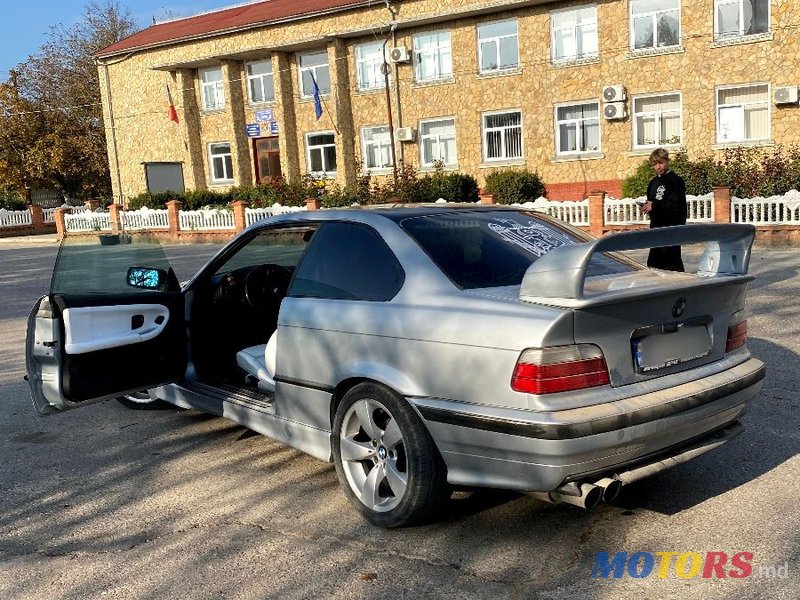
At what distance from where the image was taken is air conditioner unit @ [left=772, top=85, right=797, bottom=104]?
71.3 feet

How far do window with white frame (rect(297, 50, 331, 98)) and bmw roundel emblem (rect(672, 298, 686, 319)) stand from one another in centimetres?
2830

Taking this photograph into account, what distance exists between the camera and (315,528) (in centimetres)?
389

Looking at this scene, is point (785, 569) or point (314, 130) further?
point (314, 130)

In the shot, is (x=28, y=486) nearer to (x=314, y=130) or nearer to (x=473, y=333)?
(x=473, y=333)

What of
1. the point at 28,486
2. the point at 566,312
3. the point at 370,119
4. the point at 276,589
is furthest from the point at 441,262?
the point at 370,119

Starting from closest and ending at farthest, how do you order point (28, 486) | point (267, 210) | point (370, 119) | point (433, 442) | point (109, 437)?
point (433, 442) < point (28, 486) < point (109, 437) < point (267, 210) < point (370, 119)

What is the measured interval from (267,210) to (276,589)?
878 inches

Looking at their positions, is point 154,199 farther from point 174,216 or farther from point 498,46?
point 498,46

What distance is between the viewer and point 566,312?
3.28 metres

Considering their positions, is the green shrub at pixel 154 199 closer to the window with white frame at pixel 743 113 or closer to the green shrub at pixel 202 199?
the green shrub at pixel 202 199

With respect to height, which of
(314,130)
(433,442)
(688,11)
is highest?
(688,11)

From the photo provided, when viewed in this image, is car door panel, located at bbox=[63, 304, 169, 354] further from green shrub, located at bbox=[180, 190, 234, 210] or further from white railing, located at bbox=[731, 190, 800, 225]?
green shrub, located at bbox=[180, 190, 234, 210]

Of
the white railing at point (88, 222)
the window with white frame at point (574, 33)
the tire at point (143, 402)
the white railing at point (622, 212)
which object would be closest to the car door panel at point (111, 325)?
the tire at point (143, 402)

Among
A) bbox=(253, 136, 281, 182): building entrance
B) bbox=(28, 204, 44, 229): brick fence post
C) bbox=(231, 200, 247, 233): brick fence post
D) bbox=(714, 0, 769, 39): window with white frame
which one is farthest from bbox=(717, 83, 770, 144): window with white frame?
bbox=(28, 204, 44, 229): brick fence post
